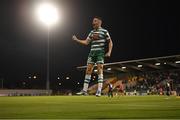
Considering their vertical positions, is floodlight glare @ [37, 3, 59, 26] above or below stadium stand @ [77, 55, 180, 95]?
above

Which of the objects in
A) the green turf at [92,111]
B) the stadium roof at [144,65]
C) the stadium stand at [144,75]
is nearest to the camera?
the green turf at [92,111]

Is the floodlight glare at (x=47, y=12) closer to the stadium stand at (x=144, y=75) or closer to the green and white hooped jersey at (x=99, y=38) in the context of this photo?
the green and white hooped jersey at (x=99, y=38)

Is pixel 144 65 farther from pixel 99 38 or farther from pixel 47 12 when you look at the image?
pixel 99 38

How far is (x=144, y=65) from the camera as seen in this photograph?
2240 inches

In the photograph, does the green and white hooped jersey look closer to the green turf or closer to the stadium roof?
the green turf

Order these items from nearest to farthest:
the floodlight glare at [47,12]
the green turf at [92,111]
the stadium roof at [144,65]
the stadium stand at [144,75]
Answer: the green turf at [92,111] → the floodlight glare at [47,12] → the stadium roof at [144,65] → the stadium stand at [144,75]

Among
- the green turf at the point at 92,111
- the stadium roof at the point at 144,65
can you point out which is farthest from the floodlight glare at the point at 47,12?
the green turf at the point at 92,111

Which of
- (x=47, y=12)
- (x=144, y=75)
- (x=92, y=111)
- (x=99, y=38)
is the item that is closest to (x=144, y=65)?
(x=144, y=75)

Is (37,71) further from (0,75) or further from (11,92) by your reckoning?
(11,92)

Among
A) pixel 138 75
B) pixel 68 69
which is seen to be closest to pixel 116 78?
pixel 138 75

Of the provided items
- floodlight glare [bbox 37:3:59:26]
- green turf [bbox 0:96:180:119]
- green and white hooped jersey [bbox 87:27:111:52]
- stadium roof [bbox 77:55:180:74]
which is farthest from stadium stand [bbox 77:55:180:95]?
green turf [bbox 0:96:180:119]

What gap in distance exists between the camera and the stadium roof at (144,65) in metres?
51.8

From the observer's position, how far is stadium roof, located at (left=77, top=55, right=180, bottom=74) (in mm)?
51750

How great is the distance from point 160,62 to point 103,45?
136ft
